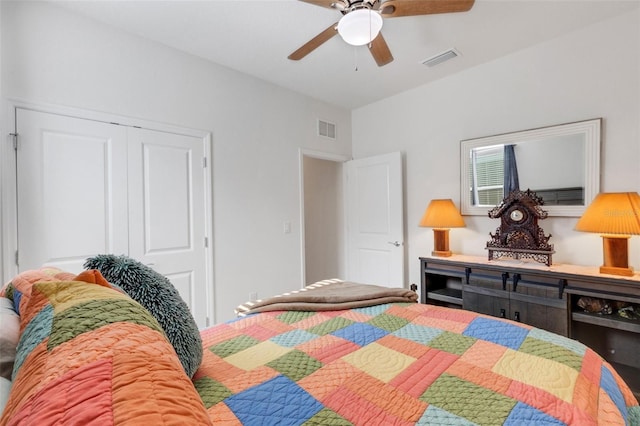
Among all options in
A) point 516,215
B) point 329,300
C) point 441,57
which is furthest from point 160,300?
point 441,57

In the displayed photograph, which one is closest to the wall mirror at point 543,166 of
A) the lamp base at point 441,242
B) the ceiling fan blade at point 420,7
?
the lamp base at point 441,242

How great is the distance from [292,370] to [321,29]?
2.34m

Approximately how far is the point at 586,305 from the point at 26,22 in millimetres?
4250

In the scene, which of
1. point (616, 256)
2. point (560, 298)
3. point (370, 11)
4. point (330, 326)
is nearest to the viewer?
point (330, 326)

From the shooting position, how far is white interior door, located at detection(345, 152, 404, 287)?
345cm

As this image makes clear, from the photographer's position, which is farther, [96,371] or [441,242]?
[441,242]

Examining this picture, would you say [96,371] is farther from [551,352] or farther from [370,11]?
[370,11]

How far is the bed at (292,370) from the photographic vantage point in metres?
0.44

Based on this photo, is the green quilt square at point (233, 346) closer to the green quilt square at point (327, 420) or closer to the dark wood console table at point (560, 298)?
the green quilt square at point (327, 420)

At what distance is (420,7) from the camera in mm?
1598

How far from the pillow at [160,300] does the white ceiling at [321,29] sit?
1879 millimetres

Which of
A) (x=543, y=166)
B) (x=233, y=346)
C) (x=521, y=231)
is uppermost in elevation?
(x=543, y=166)

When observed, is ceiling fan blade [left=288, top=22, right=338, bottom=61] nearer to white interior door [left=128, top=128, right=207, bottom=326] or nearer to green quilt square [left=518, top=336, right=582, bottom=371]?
white interior door [left=128, top=128, right=207, bottom=326]

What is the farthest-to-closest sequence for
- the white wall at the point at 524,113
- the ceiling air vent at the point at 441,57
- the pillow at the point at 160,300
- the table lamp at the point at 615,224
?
the ceiling air vent at the point at 441,57 < the white wall at the point at 524,113 < the table lamp at the point at 615,224 < the pillow at the point at 160,300
